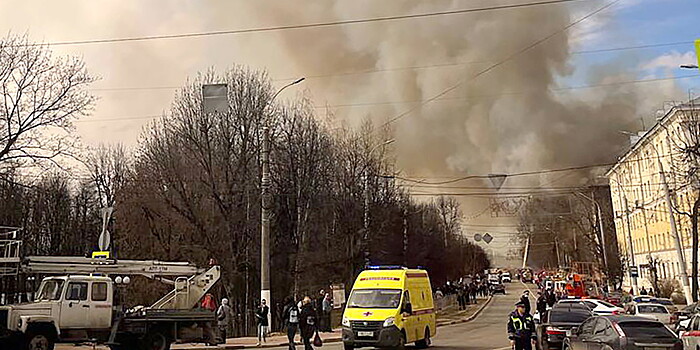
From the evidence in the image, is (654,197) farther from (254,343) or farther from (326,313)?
(254,343)

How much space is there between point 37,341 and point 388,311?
9454 mm

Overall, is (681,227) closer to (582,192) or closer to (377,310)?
(582,192)

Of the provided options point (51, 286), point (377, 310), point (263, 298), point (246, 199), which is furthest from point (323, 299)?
point (51, 286)

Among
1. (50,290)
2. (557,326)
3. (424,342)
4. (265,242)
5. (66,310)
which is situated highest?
(265,242)

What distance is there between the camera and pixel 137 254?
38.2 m

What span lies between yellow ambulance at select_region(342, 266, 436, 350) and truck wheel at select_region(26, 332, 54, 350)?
801 centimetres

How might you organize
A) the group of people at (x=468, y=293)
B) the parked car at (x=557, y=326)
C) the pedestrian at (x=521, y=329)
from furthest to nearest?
1. the group of people at (x=468, y=293)
2. the parked car at (x=557, y=326)
3. the pedestrian at (x=521, y=329)

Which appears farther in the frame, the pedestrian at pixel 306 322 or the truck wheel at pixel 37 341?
the pedestrian at pixel 306 322

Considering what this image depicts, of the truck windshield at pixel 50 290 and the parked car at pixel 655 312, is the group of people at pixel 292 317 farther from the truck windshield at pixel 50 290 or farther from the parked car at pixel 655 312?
the parked car at pixel 655 312

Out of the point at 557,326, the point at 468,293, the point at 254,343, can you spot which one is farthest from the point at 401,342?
the point at 468,293

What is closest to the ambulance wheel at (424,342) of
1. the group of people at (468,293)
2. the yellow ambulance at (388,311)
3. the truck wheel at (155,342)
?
the yellow ambulance at (388,311)

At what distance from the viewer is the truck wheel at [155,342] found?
61.5 ft

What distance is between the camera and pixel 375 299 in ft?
64.5

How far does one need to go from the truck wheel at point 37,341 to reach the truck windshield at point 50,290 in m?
1.05
